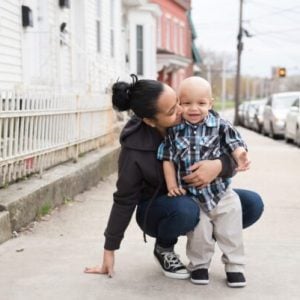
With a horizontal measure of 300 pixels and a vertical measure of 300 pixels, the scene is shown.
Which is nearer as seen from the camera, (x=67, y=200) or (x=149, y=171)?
(x=149, y=171)

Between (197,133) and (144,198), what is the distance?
0.57m

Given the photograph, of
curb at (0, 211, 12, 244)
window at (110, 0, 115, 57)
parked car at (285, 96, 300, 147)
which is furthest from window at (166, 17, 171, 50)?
curb at (0, 211, 12, 244)

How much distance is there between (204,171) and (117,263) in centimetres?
113

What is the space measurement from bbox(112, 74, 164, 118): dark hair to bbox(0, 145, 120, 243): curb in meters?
1.64

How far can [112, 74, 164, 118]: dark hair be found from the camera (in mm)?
3607

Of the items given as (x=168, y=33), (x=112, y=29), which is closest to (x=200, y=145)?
(x=112, y=29)

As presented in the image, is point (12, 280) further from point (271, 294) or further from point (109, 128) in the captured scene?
point (109, 128)

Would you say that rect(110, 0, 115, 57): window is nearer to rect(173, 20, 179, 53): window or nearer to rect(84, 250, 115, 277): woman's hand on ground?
rect(84, 250, 115, 277): woman's hand on ground

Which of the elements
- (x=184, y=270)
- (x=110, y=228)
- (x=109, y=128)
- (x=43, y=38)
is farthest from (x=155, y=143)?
(x=43, y=38)

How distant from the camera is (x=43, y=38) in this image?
418 inches

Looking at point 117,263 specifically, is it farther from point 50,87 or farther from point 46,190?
point 50,87

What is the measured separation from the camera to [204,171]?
11.7ft

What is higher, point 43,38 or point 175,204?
point 43,38

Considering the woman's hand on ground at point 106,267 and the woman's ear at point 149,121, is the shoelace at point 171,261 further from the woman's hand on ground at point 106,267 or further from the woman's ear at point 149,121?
the woman's ear at point 149,121
